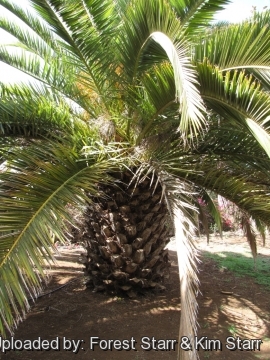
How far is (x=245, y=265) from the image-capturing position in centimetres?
665

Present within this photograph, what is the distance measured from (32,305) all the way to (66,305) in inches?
17.4

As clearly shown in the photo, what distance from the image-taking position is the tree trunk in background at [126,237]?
3.91 meters

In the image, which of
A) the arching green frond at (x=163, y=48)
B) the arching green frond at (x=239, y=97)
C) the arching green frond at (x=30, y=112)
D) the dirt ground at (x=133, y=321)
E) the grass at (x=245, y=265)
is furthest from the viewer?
the grass at (x=245, y=265)

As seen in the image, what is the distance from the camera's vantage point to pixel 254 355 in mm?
3174

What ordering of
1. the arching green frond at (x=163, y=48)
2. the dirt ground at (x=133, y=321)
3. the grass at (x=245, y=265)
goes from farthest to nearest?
the grass at (x=245, y=265) → the dirt ground at (x=133, y=321) → the arching green frond at (x=163, y=48)

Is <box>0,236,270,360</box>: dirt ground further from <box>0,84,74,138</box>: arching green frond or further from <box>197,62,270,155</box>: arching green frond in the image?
<box>197,62,270,155</box>: arching green frond

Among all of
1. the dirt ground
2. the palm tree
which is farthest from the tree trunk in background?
the dirt ground

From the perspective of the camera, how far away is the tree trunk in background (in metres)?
3.91

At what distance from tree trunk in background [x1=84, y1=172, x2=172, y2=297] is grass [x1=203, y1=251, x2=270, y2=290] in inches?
89.0

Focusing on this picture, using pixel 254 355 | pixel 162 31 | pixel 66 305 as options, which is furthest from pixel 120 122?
pixel 254 355

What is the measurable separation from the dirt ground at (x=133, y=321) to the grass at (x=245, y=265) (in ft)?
2.61

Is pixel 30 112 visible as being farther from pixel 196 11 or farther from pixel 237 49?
pixel 237 49

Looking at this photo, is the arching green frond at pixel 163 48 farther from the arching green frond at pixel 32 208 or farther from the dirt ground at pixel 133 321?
the dirt ground at pixel 133 321

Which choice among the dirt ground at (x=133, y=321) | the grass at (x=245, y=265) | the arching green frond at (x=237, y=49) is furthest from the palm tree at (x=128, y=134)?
the grass at (x=245, y=265)
